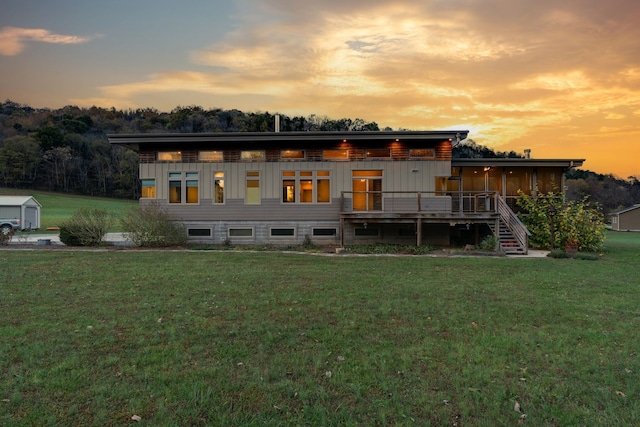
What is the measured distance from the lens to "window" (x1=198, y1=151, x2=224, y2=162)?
1759cm

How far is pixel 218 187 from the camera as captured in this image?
57.7 ft

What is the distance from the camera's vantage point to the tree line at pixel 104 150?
57.3 metres

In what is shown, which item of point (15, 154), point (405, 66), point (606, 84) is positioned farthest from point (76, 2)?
point (15, 154)

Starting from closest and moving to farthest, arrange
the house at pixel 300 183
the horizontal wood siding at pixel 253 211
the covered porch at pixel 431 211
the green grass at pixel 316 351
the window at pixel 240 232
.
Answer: the green grass at pixel 316 351
the covered porch at pixel 431 211
the house at pixel 300 183
the horizontal wood siding at pixel 253 211
the window at pixel 240 232

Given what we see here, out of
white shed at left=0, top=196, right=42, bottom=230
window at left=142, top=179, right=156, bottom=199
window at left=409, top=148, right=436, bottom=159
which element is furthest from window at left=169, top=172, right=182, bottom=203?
white shed at left=0, top=196, right=42, bottom=230

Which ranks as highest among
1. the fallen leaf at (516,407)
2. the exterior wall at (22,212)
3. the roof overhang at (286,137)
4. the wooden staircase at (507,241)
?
the roof overhang at (286,137)

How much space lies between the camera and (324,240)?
17.1m

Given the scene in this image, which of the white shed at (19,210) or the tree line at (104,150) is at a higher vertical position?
the tree line at (104,150)

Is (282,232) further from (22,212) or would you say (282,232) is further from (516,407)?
(22,212)

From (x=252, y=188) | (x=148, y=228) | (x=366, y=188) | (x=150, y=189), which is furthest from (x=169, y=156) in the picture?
(x=366, y=188)

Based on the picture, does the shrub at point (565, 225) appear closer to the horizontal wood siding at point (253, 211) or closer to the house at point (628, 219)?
the horizontal wood siding at point (253, 211)

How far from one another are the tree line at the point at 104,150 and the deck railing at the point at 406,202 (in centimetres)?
3676

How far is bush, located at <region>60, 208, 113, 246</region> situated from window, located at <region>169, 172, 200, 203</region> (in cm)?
307

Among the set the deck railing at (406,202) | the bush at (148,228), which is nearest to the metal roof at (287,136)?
the deck railing at (406,202)
